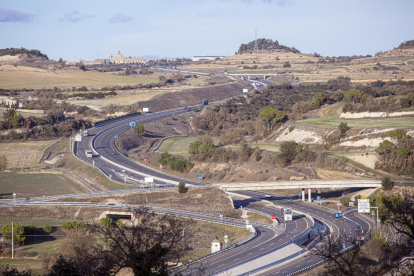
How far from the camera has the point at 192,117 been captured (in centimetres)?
13012

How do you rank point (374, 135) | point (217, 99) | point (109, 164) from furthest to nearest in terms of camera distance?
1. point (217, 99)
2. point (109, 164)
3. point (374, 135)

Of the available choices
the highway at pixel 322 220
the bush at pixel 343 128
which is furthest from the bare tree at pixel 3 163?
the bush at pixel 343 128

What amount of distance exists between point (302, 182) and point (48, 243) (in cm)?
3323

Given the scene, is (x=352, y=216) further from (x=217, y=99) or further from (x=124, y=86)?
(x=124, y=86)

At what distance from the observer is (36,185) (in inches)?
2835

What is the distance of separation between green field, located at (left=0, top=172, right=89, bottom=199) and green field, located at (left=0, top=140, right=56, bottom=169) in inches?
329

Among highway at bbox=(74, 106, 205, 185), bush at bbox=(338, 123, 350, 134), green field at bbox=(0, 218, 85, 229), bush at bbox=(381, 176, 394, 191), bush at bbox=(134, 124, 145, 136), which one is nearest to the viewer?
green field at bbox=(0, 218, 85, 229)

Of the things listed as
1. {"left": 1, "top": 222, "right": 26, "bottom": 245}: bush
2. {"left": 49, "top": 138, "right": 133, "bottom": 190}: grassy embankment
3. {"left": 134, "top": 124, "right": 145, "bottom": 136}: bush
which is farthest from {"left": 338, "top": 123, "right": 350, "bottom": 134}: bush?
{"left": 1, "top": 222, "right": 26, "bottom": 245}: bush

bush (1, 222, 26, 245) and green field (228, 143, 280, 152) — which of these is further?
green field (228, 143, 280, 152)

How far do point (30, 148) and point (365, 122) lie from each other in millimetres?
67826

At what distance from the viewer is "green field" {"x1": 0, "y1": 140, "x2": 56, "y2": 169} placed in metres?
87.1

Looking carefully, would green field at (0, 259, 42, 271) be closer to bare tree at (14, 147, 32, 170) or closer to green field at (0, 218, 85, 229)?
green field at (0, 218, 85, 229)

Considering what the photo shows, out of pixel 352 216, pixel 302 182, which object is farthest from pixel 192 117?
pixel 352 216

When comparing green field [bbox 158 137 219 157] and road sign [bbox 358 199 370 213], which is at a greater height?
road sign [bbox 358 199 370 213]
